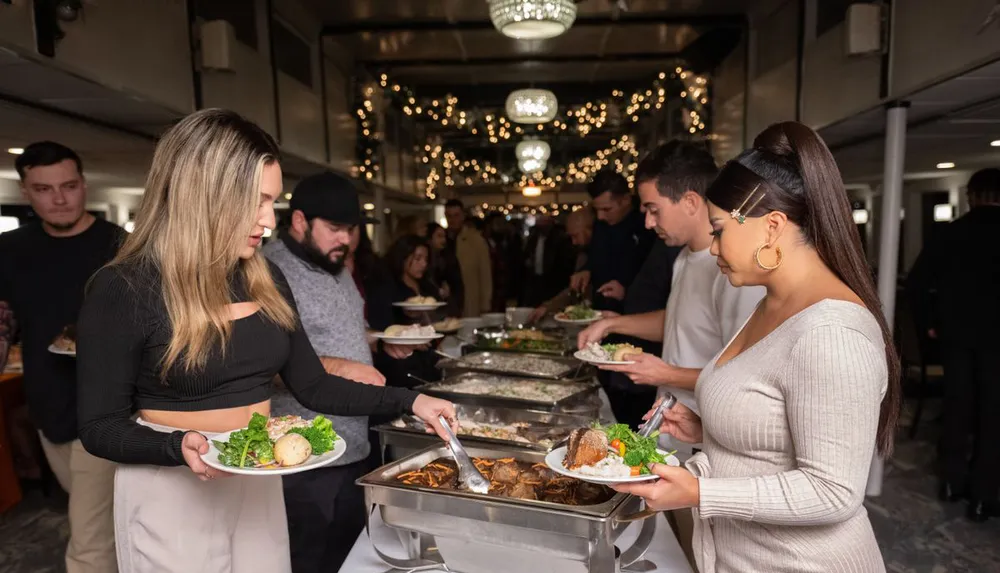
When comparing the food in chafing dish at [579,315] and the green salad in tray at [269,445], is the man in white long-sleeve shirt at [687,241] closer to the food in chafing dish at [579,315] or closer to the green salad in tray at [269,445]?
the green salad in tray at [269,445]

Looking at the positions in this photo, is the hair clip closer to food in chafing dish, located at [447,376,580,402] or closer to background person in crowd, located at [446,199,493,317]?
food in chafing dish, located at [447,376,580,402]

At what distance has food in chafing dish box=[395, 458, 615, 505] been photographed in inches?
49.5

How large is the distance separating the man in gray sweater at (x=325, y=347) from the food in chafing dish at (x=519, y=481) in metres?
0.48

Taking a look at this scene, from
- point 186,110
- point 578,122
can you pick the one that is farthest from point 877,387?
point 578,122

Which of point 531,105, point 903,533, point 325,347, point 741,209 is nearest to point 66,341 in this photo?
point 325,347

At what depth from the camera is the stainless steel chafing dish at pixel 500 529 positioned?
1.12 meters

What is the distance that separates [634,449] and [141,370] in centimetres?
88

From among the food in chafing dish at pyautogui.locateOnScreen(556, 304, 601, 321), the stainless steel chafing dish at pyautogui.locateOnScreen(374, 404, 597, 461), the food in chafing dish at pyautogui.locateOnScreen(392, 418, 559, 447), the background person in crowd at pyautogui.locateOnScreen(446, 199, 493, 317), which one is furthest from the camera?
the background person in crowd at pyautogui.locateOnScreen(446, 199, 493, 317)

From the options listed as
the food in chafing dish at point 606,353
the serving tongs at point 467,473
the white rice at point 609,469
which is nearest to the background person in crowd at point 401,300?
the food in chafing dish at point 606,353

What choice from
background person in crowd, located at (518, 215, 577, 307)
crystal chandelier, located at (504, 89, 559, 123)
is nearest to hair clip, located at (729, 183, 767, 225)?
crystal chandelier, located at (504, 89, 559, 123)

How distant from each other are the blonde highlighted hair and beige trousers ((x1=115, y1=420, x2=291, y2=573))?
20 cm

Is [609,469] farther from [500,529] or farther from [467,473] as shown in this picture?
[467,473]

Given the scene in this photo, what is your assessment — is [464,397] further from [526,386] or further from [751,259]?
[751,259]

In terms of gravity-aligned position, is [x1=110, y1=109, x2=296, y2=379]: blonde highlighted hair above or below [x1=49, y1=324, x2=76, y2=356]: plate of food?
above
